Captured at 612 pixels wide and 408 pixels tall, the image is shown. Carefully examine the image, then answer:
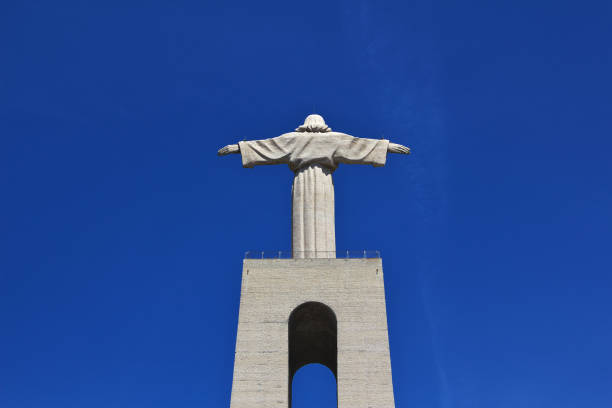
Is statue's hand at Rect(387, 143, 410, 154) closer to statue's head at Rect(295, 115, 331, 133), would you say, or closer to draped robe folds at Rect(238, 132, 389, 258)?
draped robe folds at Rect(238, 132, 389, 258)

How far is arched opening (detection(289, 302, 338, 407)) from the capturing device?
26.0m

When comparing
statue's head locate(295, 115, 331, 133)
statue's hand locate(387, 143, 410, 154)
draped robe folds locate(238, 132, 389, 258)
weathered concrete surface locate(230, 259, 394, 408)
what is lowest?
weathered concrete surface locate(230, 259, 394, 408)

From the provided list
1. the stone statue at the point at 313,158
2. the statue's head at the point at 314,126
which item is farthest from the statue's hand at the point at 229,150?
the statue's head at the point at 314,126

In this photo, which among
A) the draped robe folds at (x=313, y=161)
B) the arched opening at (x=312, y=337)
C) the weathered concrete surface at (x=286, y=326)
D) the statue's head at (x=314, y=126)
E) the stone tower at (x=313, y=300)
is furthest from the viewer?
the statue's head at (x=314, y=126)

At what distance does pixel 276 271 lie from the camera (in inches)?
1017

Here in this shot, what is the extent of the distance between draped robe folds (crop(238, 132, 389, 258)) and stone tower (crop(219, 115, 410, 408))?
4cm

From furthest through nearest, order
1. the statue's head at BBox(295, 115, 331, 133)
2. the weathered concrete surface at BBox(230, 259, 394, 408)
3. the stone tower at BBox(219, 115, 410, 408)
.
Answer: the statue's head at BBox(295, 115, 331, 133)
the stone tower at BBox(219, 115, 410, 408)
the weathered concrete surface at BBox(230, 259, 394, 408)

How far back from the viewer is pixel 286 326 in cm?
2478

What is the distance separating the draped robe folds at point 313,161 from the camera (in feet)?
90.3

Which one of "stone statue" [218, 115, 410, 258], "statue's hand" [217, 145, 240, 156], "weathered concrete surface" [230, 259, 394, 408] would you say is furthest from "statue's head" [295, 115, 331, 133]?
"weathered concrete surface" [230, 259, 394, 408]

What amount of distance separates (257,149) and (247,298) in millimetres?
6135

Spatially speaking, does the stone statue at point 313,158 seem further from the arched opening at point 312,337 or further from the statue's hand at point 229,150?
the arched opening at point 312,337

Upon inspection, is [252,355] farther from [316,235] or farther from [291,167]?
[291,167]

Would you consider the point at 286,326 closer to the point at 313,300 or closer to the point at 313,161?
the point at 313,300
